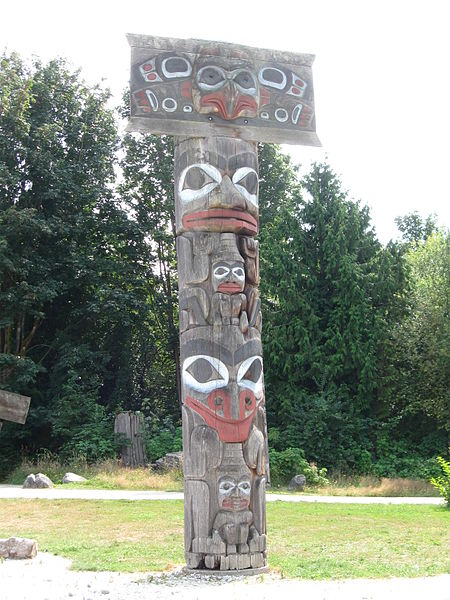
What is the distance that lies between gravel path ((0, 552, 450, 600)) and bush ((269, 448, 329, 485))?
11.3 m

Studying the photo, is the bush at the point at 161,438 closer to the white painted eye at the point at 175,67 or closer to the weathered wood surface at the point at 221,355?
the weathered wood surface at the point at 221,355

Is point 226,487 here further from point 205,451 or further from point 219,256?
point 219,256

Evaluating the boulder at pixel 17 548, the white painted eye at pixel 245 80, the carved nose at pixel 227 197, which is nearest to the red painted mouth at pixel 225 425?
the carved nose at pixel 227 197

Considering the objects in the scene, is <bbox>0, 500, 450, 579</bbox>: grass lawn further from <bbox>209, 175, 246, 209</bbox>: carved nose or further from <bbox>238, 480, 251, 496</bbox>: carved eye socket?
<bbox>209, 175, 246, 209</bbox>: carved nose

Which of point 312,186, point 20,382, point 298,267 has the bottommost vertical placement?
point 20,382

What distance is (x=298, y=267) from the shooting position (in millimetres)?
21953

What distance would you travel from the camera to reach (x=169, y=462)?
61.2 ft

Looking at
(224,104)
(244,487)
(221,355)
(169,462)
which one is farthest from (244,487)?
(169,462)

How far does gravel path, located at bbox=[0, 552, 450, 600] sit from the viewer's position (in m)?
5.68

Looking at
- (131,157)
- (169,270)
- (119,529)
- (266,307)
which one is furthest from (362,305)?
(119,529)

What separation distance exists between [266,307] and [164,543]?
14871 mm

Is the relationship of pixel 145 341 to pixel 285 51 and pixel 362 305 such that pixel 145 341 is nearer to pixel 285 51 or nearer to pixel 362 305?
pixel 362 305

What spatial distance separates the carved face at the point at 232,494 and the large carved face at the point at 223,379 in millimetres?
376

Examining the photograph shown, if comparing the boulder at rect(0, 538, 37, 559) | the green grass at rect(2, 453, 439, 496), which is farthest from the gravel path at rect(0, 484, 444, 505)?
the boulder at rect(0, 538, 37, 559)
